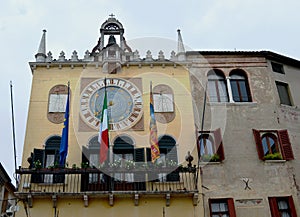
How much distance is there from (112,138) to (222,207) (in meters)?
5.39

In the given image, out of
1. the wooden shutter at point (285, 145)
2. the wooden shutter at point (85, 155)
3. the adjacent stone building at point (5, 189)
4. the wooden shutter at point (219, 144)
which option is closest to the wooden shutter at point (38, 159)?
the wooden shutter at point (85, 155)

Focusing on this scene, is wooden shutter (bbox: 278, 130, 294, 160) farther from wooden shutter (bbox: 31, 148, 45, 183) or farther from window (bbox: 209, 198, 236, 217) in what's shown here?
wooden shutter (bbox: 31, 148, 45, 183)

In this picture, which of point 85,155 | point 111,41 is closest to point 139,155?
point 85,155

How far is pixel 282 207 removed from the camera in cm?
1703

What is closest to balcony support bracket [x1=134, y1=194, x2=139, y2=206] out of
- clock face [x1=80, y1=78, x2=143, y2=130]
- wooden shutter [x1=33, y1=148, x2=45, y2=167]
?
clock face [x1=80, y1=78, x2=143, y2=130]

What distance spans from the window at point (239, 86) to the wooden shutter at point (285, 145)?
2271 mm

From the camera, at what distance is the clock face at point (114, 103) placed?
18.7 metres

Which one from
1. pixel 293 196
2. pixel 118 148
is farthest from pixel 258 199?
pixel 118 148

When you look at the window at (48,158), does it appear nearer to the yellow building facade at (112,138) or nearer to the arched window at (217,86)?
the yellow building facade at (112,138)

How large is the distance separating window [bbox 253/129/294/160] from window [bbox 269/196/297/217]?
1.80 m

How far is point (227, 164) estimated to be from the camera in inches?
699

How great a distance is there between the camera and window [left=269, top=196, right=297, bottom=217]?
54.9ft

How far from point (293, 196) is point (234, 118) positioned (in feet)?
13.6

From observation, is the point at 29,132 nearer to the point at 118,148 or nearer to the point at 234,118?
the point at 118,148
